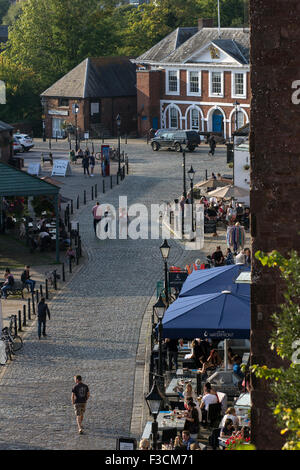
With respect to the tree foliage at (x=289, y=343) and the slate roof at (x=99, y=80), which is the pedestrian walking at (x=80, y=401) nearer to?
the tree foliage at (x=289, y=343)

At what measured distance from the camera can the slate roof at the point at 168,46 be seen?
81625mm

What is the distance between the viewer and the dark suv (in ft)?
228

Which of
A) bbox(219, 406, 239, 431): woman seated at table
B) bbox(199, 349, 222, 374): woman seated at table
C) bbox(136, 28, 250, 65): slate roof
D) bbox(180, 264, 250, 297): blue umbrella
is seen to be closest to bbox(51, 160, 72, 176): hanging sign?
bbox(136, 28, 250, 65): slate roof

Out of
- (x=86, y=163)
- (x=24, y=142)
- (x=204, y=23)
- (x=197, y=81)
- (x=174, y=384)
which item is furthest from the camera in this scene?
(x=204, y=23)

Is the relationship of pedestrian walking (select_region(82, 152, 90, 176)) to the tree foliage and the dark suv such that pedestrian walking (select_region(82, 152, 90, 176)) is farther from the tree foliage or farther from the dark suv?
the tree foliage

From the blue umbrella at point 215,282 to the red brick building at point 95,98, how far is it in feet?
180

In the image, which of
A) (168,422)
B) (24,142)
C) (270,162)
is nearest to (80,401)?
(168,422)

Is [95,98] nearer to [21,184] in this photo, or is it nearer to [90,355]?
[21,184]

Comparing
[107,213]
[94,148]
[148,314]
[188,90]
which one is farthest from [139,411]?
[188,90]

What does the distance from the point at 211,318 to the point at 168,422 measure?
3.13 metres

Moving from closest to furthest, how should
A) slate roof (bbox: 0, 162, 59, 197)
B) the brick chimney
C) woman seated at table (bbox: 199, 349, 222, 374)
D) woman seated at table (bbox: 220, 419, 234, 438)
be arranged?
woman seated at table (bbox: 220, 419, 234, 438), woman seated at table (bbox: 199, 349, 222, 374), slate roof (bbox: 0, 162, 59, 197), the brick chimney

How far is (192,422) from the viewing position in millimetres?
21422

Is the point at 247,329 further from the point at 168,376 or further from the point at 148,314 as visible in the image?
the point at 148,314

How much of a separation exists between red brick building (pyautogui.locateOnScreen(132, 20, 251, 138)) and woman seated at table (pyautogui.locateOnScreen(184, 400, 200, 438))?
53.2 metres
